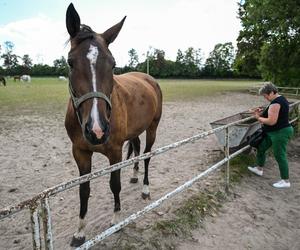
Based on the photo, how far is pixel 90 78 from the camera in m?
2.61

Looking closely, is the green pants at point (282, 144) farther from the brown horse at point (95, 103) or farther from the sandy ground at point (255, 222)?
the brown horse at point (95, 103)

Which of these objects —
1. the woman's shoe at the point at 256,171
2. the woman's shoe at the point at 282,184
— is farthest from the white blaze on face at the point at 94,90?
the woman's shoe at the point at 256,171

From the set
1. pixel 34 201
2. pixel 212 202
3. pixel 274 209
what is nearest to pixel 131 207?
pixel 212 202

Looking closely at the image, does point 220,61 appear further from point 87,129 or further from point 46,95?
point 87,129

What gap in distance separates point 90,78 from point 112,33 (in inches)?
29.1

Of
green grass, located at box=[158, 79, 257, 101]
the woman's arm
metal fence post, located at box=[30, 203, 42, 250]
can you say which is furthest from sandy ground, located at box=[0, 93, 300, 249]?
green grass, located at box=[158, 79, 257, 101]

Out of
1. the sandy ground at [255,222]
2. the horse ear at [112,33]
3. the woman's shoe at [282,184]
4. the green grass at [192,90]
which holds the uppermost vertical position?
the horse ear at [112,33]

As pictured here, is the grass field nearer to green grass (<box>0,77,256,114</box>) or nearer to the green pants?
green grass (<box>0,77,256,114</box>)

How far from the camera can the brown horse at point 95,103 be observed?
2510mm

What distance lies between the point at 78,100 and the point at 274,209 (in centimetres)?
336

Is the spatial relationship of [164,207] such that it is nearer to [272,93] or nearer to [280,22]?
[272,93]

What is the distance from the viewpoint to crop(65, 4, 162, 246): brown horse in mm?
2510

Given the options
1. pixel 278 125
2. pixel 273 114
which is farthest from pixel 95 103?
pixel 278 125

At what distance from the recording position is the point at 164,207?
4367mm
